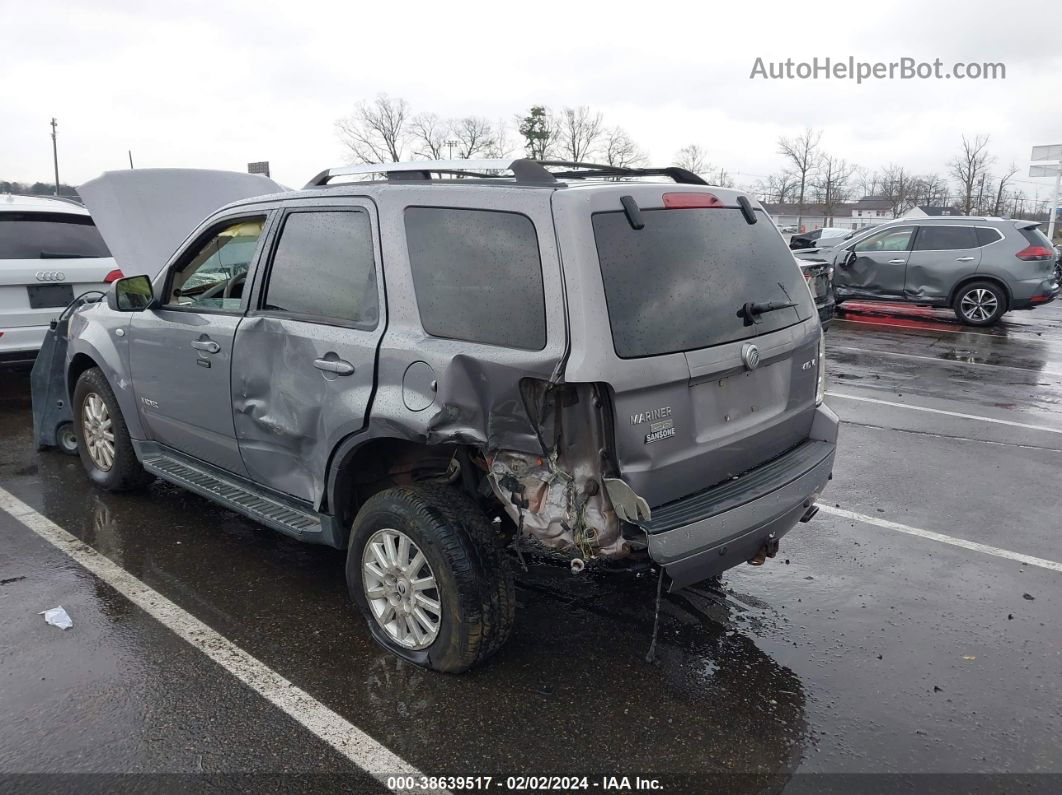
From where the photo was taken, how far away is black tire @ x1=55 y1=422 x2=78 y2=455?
5.95m

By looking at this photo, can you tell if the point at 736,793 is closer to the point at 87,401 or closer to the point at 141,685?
the point at 141,685

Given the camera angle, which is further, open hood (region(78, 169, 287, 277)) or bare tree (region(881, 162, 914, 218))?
bare tree (region(881, 162, 914, 218))

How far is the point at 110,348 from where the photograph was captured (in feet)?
16.0

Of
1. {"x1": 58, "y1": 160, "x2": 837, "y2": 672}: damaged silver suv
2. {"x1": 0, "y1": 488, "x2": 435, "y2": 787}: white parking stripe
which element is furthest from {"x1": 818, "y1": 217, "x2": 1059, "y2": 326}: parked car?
{"x1": 0, "y1": 488, "x2": 435, "y2": 787}: white parking stripe

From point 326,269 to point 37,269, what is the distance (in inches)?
186

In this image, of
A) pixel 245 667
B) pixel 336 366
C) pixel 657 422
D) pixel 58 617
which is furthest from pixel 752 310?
pixel 58 617

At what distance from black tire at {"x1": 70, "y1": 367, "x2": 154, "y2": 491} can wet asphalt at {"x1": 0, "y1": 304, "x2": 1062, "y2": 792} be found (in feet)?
0.52

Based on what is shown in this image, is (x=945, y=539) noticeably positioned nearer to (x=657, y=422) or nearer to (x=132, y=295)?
(x=657, y=422)

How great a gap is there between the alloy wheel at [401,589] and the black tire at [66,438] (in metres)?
3.79

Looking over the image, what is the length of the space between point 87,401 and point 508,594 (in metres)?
3.62

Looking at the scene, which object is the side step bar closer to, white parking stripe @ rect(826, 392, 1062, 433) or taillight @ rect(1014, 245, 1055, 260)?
white parking stripe @ rect(826, 392, 1062, 433)

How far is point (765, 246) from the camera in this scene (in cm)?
366

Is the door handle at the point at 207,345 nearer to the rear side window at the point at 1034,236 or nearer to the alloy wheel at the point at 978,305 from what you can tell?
the alloy wheel at the point at 978,305

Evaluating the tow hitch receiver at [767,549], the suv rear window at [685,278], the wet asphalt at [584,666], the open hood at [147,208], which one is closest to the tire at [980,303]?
the wet asphalt at [584,666]
